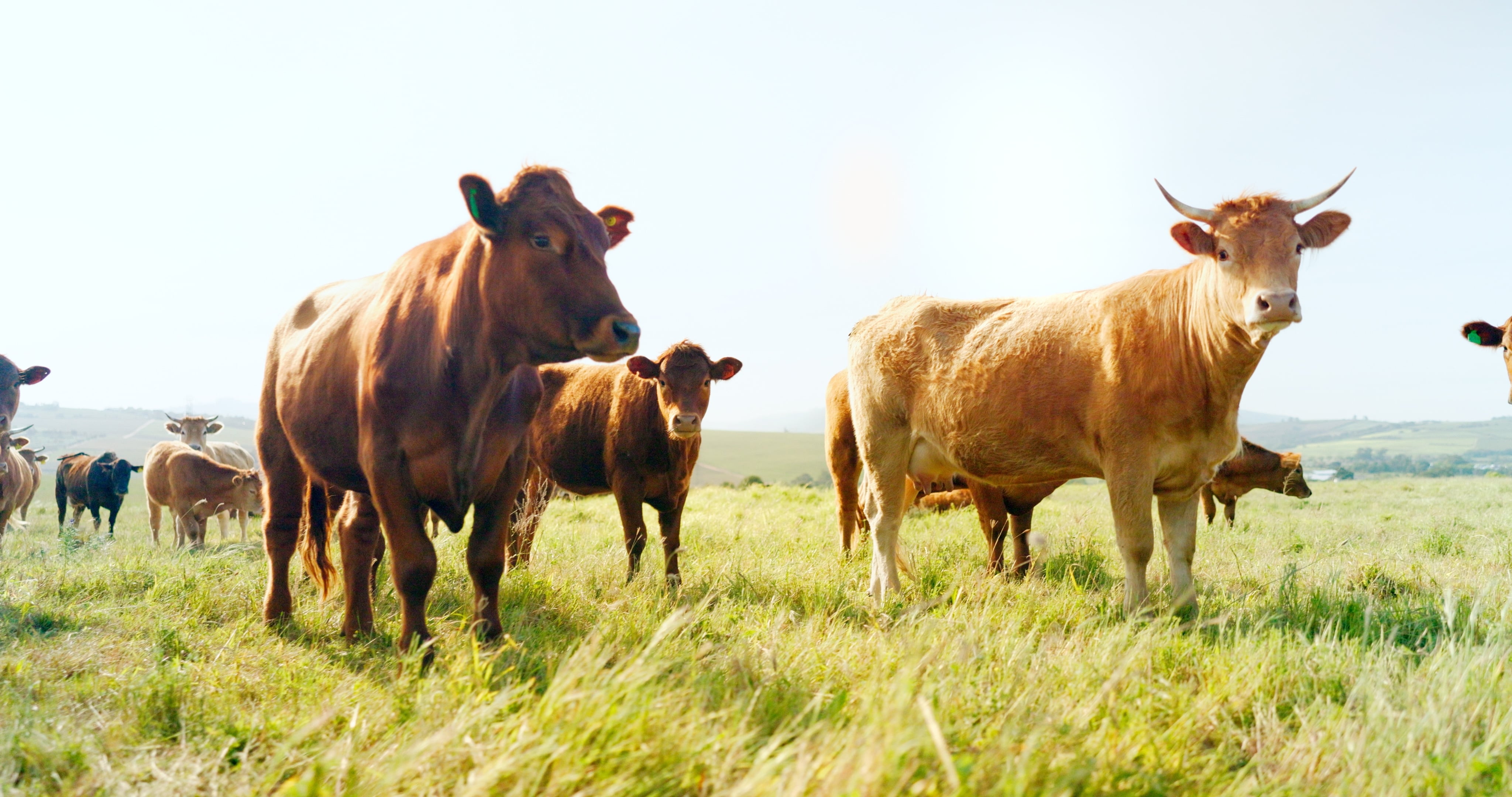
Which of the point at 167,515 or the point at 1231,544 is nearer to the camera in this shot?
the point at 1231,544

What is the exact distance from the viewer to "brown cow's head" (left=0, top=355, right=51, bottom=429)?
894cm

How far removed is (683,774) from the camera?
6.81 ft

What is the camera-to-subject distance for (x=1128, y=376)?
4.93 m

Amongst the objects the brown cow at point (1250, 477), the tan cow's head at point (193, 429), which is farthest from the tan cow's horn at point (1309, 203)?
the tan cow's head at point (193, 429)

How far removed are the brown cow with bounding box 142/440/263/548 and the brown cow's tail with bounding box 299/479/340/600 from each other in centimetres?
937

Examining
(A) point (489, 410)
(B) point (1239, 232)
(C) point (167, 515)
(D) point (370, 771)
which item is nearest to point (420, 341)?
(A) point (489, 410)

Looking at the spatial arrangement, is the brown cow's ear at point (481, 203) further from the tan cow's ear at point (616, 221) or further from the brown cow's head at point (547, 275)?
the tan cow's ear at point (616, 221)

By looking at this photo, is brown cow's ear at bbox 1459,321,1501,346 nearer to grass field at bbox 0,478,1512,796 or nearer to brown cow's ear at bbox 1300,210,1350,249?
grass field at bbox 0,478,1512,796

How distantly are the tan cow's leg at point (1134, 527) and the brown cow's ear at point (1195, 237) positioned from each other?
142 cm

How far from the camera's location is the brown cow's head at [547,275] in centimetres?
354

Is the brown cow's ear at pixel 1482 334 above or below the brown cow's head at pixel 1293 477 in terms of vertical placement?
above

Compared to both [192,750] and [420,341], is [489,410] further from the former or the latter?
[192,750]

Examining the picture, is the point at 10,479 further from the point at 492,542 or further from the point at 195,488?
the point at 492,542

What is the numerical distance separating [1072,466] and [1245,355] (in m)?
1.24
